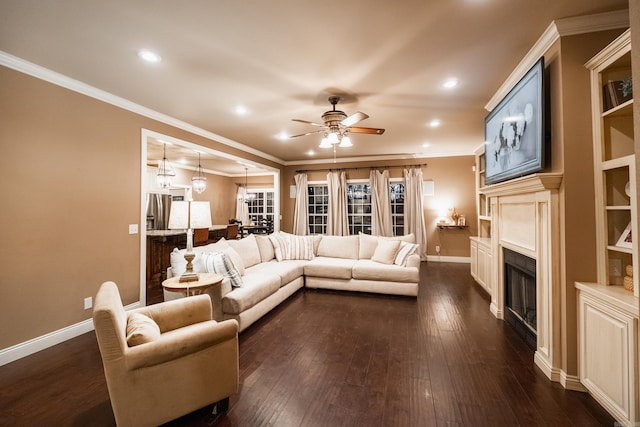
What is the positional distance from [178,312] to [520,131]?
347 cm

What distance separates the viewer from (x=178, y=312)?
2148 millimetres

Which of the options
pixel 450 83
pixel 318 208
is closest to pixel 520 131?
pixel 450 83

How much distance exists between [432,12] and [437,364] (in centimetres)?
286

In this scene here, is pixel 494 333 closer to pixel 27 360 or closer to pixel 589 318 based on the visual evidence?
pixel 589 318

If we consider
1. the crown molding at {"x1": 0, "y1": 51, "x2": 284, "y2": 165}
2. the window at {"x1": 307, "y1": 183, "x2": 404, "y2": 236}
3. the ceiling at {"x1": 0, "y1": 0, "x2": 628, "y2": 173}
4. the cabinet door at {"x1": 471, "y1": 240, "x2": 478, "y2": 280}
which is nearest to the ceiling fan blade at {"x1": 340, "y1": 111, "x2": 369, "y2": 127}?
the ceiling at {"x1": 0, "y1": 0, "x2": 628, "y2": 173}

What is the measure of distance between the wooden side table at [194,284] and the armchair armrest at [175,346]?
3.08 ft

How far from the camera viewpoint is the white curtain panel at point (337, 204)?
7414mm

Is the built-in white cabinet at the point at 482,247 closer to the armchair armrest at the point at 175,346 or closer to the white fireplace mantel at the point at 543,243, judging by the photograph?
the white fireplace mantel at the point at 543,243

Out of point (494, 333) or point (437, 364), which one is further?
point (494, 333)

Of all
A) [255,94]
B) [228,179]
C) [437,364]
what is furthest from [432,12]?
[228,179]

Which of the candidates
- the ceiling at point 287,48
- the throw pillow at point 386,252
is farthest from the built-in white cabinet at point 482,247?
the ceiling at point 287,48

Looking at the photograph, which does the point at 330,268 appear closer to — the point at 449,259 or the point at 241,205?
the point at 449,259

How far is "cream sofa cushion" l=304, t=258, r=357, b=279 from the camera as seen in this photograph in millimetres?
4433

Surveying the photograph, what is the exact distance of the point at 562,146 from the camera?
6.88 feet
